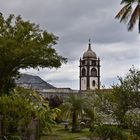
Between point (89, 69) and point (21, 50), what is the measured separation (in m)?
87.8

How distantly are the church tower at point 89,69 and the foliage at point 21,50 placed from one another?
8208 centimetres

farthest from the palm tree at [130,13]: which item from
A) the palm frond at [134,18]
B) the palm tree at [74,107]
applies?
the palm tree at [74,107]

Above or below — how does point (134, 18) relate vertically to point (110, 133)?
above

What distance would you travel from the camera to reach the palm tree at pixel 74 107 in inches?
1900

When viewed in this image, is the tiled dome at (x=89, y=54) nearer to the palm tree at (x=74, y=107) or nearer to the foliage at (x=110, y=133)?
the palm tree at (x=74, y=107)

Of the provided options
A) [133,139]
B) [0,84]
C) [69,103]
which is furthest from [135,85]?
[69,103]

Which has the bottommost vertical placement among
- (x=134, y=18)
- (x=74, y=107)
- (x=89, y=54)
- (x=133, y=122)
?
(x=133, y=122)

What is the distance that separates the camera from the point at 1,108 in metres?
23.7

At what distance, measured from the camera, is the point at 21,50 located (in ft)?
138

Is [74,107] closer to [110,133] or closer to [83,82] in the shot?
[110,133]

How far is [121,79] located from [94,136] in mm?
3454

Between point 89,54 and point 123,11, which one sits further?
point 89,54

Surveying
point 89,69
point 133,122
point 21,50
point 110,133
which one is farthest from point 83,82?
point 110,133

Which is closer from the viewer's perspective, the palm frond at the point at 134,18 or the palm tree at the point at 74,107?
the palm frond at the point at 134,18
